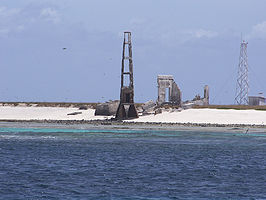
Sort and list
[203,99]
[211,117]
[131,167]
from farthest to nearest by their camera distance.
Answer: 1. [203,99]
2. [211,117]
3. [131,167]

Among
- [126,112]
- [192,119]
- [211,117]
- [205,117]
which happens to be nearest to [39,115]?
[126,112]

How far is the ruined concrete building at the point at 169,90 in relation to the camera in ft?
297

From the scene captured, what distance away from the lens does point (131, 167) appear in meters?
34.6

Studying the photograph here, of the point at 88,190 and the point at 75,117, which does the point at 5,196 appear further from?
the point at 75,117

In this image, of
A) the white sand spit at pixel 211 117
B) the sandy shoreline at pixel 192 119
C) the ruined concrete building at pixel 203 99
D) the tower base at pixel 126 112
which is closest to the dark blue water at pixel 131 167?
the sandy shoreline at pixel 192 119

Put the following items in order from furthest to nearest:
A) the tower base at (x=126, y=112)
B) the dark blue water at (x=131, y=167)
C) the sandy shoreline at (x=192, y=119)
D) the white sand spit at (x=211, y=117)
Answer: the tower base at (x=126, y=112) < the white sand spit at (x=211, y=117) < the sandy shoreline at (x=192, y=119) < the dark blue water at (x=131, y=167)

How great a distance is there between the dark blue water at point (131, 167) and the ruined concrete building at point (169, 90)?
31511 millimetres

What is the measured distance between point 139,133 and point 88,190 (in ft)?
121

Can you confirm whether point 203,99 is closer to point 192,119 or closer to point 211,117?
point 211,117

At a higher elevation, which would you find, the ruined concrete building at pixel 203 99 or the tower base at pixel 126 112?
the ruined concrete building at pixel 203 99

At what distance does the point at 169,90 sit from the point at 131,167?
58007 millimetres

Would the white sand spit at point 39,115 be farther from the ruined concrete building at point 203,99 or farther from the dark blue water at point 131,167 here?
the dark blue water at point 131,167

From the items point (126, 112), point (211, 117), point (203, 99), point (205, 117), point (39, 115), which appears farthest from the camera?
point (203, 99)

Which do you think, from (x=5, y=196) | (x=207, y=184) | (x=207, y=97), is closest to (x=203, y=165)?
(x=207, y=184)
